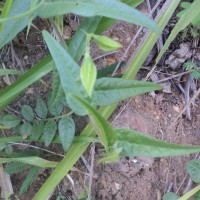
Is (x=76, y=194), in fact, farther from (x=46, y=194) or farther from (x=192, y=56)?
(x=192, y=56)

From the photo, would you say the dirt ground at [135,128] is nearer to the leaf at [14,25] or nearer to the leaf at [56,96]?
the leaf at [56,96]

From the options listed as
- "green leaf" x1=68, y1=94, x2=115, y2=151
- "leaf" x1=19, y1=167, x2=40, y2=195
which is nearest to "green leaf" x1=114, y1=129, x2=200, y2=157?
"green leaf" x1=68, y1=94, x2=115, y2=151

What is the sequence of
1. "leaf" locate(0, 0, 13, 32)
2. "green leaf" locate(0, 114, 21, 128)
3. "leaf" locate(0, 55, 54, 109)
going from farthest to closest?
"green leaf" locate(0, 114, 21, 128) → "leaf" locate(0, 55, 54, 109) → "leaf" locate(0, 0, 13, 32)

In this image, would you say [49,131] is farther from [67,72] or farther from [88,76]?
[88,76]

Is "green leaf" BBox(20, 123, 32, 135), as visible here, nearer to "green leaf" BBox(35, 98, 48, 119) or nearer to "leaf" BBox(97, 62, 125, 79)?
"green leaf" BBox(35, 98, 48, 119)

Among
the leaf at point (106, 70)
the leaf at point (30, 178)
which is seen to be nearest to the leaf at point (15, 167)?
the leaf at point (30, 178)

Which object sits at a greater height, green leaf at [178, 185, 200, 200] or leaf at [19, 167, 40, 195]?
leaf at [19, 167, 40, 195]
